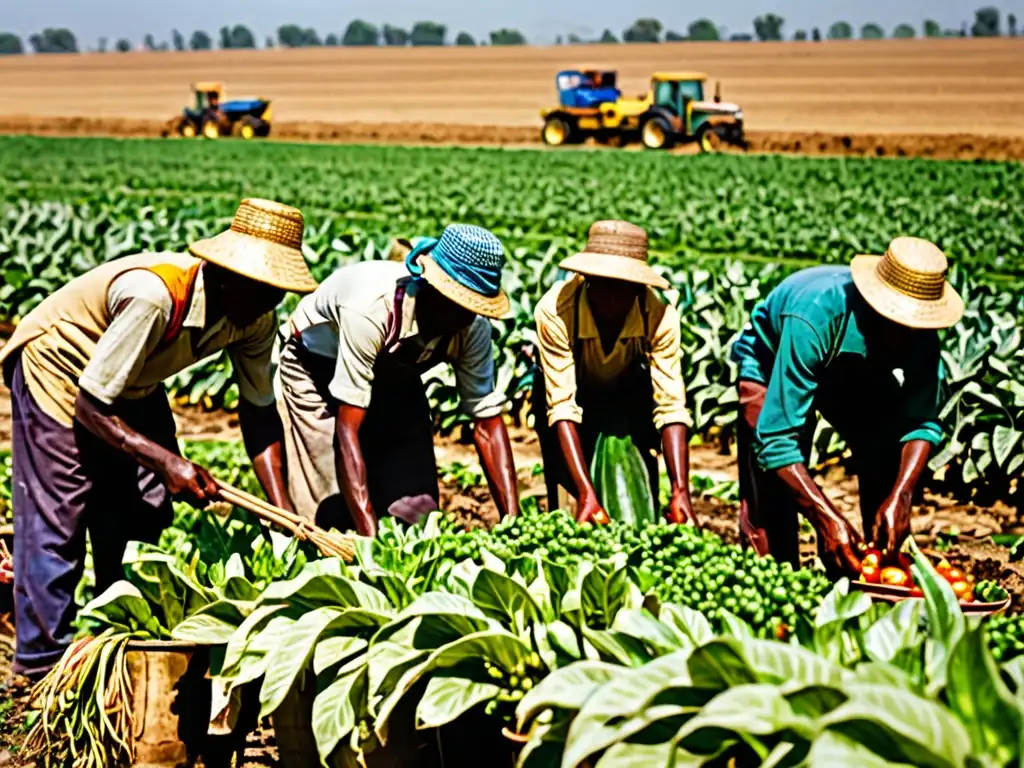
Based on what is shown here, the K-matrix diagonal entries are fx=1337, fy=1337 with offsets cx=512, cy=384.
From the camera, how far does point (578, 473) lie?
4.62 metres

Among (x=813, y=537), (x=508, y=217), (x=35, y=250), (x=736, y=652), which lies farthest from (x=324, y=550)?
(x=508, y=217)

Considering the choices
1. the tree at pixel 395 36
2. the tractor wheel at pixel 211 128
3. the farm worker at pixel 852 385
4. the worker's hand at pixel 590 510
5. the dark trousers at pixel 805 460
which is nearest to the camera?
the farm worker at pixel 852 385

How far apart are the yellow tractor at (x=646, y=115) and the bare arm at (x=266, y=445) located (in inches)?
1181

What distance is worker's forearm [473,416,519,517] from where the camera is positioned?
4727 mm

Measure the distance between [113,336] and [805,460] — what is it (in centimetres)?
258

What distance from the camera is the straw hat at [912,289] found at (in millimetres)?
4219

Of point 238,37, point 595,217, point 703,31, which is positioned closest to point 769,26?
point 703,31

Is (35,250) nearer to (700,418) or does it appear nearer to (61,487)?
(700,418)

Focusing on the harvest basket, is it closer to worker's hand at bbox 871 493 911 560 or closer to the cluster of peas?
the cluster of peas

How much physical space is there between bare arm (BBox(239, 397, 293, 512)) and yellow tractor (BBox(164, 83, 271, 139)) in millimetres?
39049

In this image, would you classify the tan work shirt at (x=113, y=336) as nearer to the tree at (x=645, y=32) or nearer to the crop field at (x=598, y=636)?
the crop field at (x=598, y=636)

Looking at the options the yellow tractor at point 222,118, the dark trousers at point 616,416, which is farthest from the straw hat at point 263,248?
the yellow tractor at point 222,118

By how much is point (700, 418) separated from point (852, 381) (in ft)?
11.7

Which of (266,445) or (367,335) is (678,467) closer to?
(367,335)
